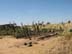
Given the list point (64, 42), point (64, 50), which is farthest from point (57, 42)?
point (64, 50)

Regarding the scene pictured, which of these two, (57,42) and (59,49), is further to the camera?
(57,42)

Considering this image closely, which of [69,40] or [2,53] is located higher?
[69,40]

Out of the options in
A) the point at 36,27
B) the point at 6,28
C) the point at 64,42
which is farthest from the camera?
the point at 6,28

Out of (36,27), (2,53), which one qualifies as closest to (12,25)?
(36,27)

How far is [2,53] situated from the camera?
21.3 metres

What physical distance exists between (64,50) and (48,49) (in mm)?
1600

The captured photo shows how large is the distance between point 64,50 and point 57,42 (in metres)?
1.98

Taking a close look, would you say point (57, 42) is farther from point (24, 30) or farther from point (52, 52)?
point (24, 30)

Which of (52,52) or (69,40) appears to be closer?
(52,52)

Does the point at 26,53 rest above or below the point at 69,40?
below

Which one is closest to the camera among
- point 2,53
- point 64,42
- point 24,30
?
point 64,42

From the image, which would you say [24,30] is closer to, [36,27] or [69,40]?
[36,27]

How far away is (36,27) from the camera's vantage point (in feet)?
165

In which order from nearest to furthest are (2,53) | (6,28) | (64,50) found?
(64,50)
(2,53)
(6,28)
